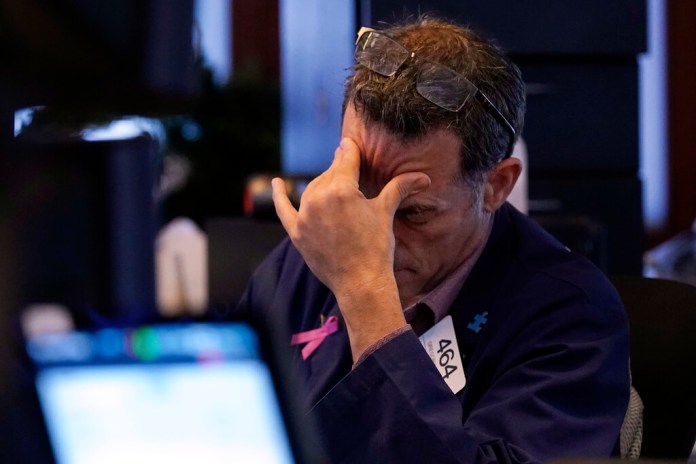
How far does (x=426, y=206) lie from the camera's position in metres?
1.29

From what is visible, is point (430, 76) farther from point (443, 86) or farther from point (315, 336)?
point (315, 336)

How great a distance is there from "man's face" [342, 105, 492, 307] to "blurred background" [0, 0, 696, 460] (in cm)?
23

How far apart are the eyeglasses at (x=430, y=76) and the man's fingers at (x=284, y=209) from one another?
7.8 inches

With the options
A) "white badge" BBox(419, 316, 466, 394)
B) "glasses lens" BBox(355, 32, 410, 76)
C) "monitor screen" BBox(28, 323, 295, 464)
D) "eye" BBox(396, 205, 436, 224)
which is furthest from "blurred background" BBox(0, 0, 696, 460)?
"white badge" BBox(419, 316, 466, 394)

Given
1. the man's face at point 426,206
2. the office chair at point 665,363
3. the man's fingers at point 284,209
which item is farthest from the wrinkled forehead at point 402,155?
the office chair at point 665,363

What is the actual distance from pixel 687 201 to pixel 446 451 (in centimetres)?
497

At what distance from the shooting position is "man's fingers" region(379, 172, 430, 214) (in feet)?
3.93

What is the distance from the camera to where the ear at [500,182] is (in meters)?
1.36

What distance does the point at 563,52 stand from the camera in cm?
229

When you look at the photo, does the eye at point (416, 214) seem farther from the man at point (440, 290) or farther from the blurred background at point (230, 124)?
the blurred background at point (230, 124)

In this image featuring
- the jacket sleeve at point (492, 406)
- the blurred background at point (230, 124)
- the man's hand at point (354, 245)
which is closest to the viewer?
the blurred background at point (230, 124)

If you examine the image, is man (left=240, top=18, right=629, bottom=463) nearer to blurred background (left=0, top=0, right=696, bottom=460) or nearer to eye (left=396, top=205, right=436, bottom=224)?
eye (left=396, top=205, right=436, bottom=224)

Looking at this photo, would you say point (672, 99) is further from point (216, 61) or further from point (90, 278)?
point (90, 278)

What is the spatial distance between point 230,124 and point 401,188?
14.8 feet
